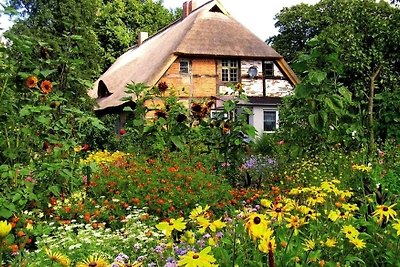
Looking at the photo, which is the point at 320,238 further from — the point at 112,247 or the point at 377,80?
the point at 377,80

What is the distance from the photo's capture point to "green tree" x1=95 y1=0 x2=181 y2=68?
2962 cm

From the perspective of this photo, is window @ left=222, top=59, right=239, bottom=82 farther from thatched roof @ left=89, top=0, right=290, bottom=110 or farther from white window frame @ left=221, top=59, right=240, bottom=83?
thatched roof @ left=89, top=0, right=290, bottom=110

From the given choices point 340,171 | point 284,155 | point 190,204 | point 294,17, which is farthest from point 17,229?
point 294,17

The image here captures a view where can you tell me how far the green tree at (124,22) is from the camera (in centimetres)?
2962

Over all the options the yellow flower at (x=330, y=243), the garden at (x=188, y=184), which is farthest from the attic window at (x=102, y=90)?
the yellow flower at (x=330, y=243)

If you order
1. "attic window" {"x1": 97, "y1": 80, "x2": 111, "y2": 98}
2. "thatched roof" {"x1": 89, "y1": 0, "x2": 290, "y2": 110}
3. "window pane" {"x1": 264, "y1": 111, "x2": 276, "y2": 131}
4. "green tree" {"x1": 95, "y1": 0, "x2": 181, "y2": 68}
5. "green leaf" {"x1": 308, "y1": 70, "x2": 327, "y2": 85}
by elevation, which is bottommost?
"window pane" {"x1": 264, "y1": 111, "x2": 276, "y2": 131}

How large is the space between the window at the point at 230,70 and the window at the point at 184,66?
4.11ft

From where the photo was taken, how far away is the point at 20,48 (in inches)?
134

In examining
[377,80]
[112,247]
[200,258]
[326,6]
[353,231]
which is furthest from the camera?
[326,6]

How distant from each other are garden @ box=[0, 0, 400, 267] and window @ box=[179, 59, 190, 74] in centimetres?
919

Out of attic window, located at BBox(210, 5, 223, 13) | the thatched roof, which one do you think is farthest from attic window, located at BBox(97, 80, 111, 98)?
attic window, located at BBox(210, 5, 223, 13)

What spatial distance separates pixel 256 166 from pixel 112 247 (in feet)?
12.4

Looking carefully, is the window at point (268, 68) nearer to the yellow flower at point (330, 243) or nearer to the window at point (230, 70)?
the window at point (230, 70)

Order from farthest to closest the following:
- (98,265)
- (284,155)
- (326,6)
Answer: (326,6)
(284,155)
(98,265)
